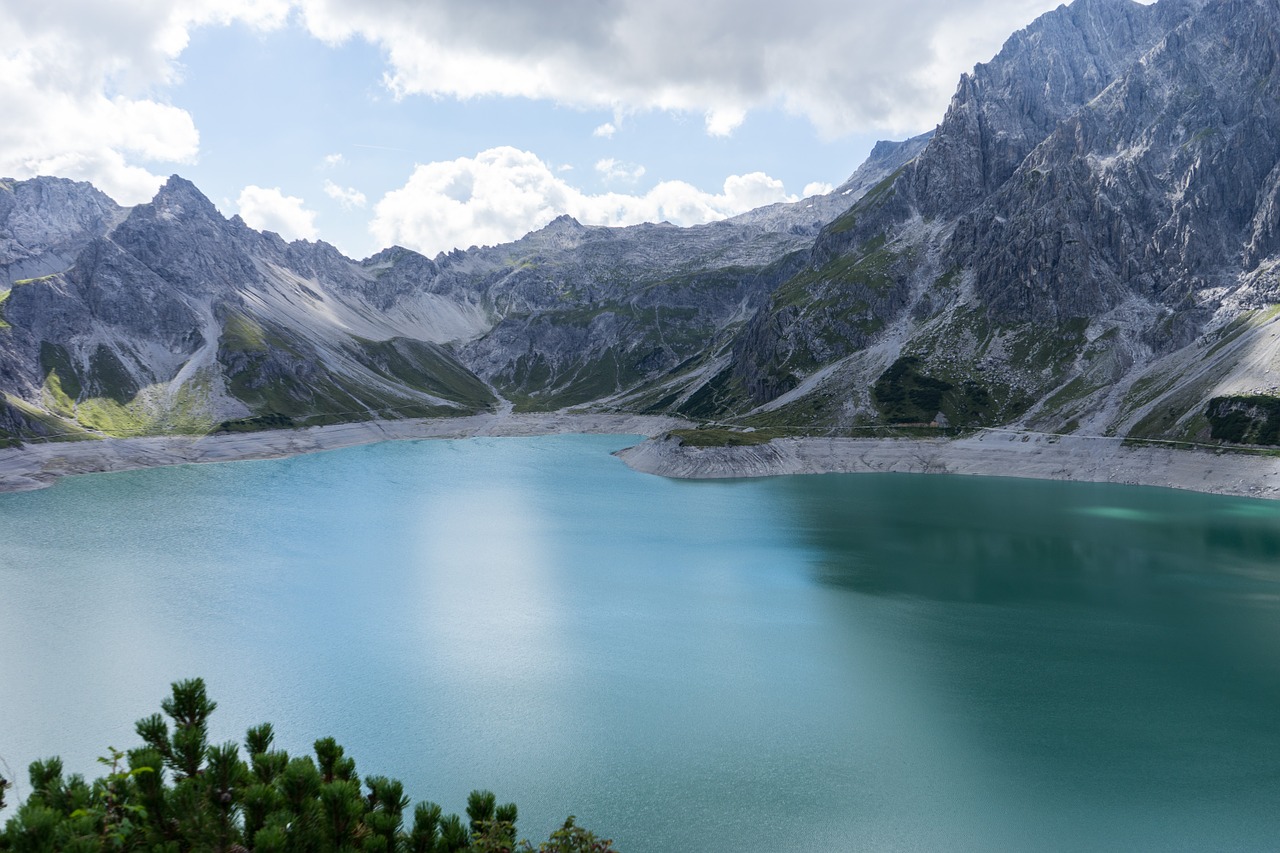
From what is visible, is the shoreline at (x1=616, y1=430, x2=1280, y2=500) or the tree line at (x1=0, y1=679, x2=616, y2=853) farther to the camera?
the shoreline at (x1=616, y1=430, x2=1280, y2=500)

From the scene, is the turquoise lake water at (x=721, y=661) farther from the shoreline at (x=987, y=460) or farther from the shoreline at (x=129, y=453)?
the shoreline at (x=129, y=453)

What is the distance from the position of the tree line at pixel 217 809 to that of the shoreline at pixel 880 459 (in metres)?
131

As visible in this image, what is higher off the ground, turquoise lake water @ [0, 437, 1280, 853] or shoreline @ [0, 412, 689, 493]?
shoreline @ [0, 412, 689, 493]

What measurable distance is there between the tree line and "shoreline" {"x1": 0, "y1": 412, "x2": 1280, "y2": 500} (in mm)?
131038

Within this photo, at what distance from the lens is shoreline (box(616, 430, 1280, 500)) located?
397 feet

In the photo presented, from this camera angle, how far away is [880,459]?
158m

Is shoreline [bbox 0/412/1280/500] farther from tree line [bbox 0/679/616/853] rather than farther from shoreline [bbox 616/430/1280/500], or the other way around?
tree line [bbox 0/679/616/853]

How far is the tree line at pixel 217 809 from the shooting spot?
12.6 m

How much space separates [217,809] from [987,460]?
157 meters

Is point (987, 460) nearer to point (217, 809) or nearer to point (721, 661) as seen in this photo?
point (721, 661)

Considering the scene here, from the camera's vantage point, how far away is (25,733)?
135ft

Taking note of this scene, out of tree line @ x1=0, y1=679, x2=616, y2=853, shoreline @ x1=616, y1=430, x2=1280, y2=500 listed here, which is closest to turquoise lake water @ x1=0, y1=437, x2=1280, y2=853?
tree line @ x1=0, y1=679, x2=616, y2=853

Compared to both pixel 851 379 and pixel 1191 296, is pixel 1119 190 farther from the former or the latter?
pixel 851 379

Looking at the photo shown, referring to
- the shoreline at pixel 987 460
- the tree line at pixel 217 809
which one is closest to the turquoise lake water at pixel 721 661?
the tree line at pixel 217 809
